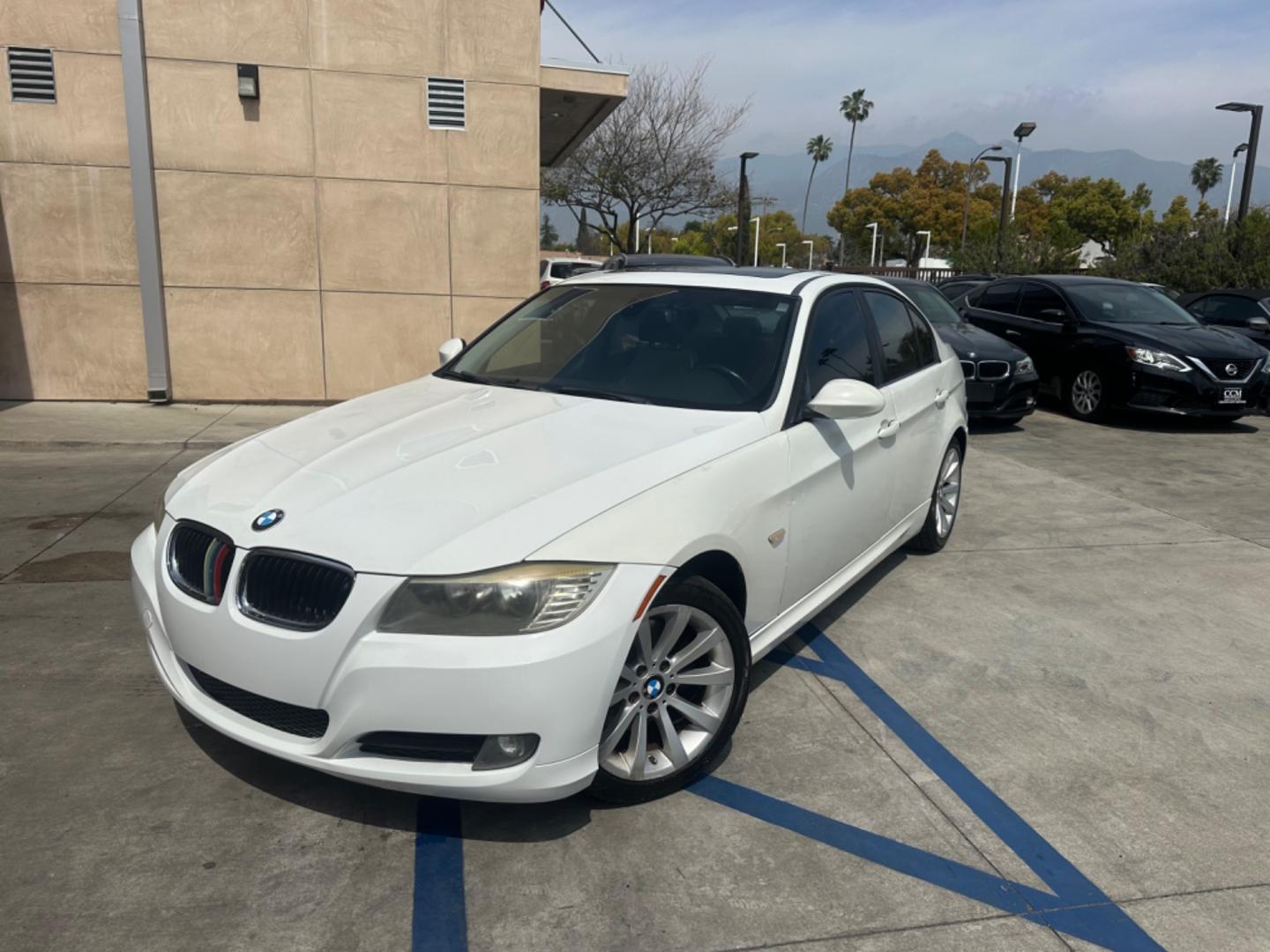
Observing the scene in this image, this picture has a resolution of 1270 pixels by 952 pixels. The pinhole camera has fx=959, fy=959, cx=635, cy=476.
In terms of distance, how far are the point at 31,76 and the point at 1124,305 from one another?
12.3 metres

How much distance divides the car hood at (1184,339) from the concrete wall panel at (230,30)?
949cm

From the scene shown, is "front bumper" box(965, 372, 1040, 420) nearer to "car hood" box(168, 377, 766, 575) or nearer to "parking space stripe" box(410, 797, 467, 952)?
"car hood" box(168, 377, 766, 575)

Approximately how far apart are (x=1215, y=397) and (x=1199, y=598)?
627 cm

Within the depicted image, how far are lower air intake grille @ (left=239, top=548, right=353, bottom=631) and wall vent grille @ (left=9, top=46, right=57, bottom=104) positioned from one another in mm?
9488

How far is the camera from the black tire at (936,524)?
5.55 m

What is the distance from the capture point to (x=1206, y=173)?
99500mm

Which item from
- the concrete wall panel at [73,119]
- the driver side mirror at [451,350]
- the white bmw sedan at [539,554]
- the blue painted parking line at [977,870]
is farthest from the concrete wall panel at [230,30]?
the blue painted parking line at [977,870]

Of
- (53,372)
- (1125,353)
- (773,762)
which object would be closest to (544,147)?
(53,372)

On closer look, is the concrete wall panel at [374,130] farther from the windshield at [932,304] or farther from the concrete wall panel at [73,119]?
the windshield at [932,304]

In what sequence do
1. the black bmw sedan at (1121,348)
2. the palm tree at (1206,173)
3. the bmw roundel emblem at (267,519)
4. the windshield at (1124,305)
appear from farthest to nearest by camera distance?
the palm tree at (1206,173), the windshield at (1124,305), the black bmw sedan at (1121,348), the bmw roundel emblem at (267,519)

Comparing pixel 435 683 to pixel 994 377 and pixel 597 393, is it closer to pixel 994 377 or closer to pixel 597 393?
pixel 597 393

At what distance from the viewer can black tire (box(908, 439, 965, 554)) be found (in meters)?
5.55

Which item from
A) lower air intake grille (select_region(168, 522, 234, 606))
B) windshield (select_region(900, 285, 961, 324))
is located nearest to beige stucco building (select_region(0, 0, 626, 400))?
windshield (select_region(900, 285, 961, 324))

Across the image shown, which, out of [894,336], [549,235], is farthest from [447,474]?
[549,235]
